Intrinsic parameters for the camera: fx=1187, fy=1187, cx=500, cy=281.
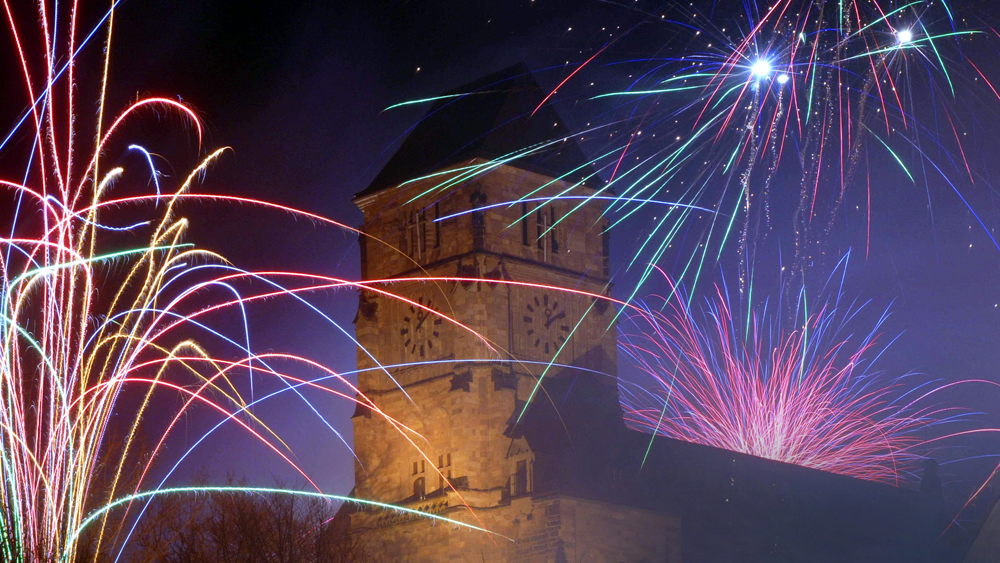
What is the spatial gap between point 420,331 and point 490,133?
22.6 ft

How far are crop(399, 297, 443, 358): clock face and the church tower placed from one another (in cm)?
5

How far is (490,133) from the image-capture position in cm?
3881

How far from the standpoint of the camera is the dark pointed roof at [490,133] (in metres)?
39.0

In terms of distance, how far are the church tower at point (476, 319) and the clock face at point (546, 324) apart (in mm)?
47

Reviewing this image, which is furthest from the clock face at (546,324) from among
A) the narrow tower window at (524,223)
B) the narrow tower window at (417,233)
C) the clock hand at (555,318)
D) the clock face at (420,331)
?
the narrow tower window at (417,233)

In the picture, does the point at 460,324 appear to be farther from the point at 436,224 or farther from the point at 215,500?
the point at 215,500

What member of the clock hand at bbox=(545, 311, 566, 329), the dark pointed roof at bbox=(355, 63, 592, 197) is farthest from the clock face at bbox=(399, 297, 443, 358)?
the dark pointed roof at bbox=(355, 63, 592, 197)

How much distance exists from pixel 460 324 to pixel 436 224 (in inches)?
165

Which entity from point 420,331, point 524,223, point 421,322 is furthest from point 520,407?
point 524,223

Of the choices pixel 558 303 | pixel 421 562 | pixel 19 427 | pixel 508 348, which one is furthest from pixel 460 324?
pixel 19 427

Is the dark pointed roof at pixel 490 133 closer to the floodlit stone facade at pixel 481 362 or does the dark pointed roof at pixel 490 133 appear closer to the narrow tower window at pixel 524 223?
the floodlit stone facade at pixel 481 362

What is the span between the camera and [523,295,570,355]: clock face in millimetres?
38719

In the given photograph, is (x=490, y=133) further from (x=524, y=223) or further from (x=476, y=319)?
(x=476, y=319)

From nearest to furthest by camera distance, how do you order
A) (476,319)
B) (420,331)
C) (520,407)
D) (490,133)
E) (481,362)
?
(481,362) < (476,319) < (520,407) < (490,133) < (420,331)
